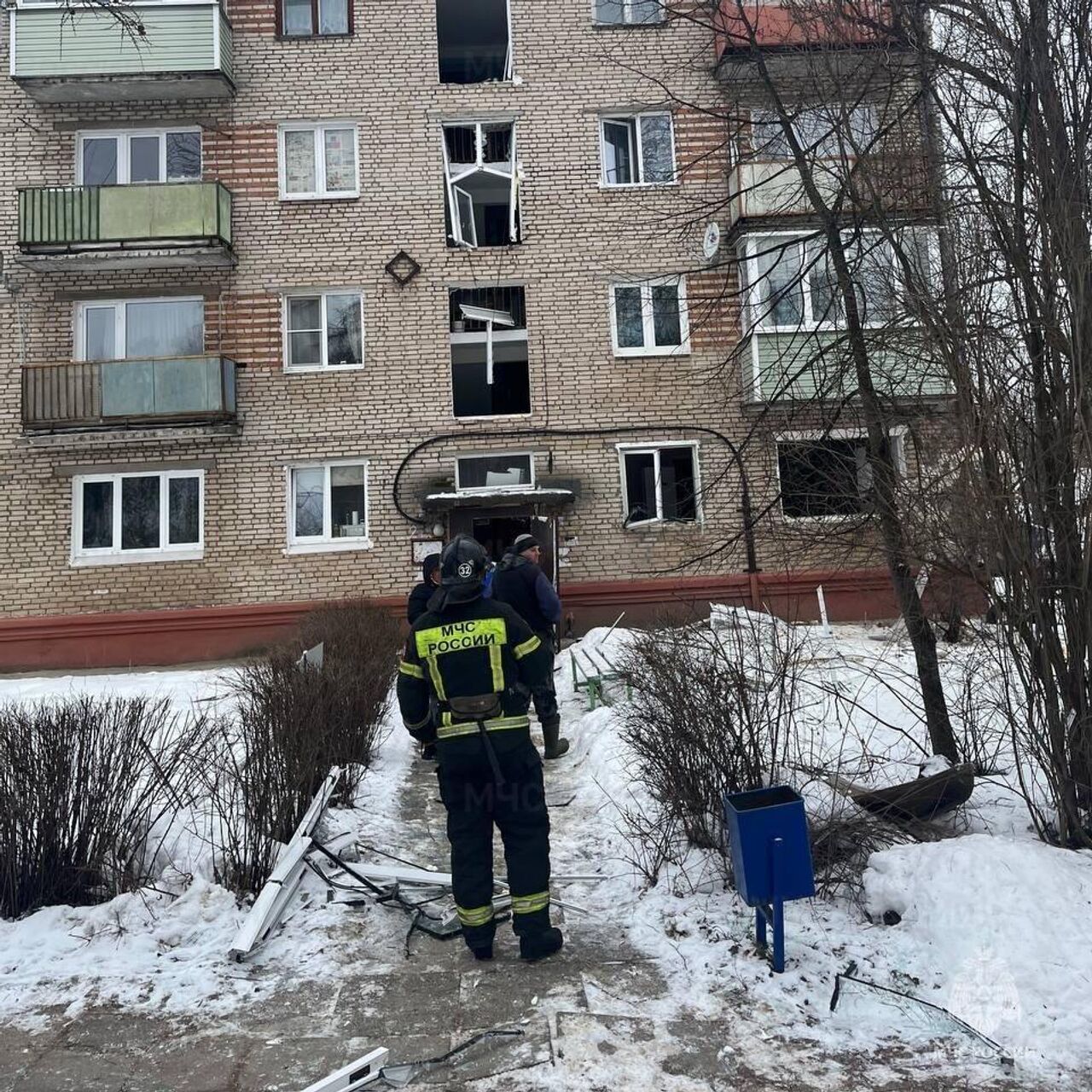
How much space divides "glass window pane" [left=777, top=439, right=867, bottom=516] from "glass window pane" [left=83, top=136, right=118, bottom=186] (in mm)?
13470

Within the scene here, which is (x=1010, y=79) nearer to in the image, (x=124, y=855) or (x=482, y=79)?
(x=124, y=855)

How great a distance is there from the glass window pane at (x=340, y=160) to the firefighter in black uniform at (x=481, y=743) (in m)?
13.1

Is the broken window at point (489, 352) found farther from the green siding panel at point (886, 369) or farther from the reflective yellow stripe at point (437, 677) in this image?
the reflective yellow stripe at point (437, 677)

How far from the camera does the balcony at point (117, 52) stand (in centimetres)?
1403

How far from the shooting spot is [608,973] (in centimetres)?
354

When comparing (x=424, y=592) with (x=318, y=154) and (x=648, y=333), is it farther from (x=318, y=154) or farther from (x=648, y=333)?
(x=318, y=154)

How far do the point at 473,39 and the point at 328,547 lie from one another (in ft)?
33.4

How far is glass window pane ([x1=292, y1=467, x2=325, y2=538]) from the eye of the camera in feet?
47.1

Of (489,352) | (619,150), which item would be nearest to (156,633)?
(489,352)

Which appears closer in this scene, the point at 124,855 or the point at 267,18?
the point at 124,855

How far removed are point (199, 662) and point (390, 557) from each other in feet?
11.3

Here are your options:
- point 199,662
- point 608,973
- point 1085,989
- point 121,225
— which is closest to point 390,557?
point 199,662

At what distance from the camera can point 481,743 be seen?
375cm

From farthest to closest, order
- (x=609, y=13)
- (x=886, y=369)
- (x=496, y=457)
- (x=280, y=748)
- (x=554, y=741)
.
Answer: (x=609, y=13)
(x=496, y=457)
(x=554, y=741)
(x=886, y=369)
(x=280, y=748)
